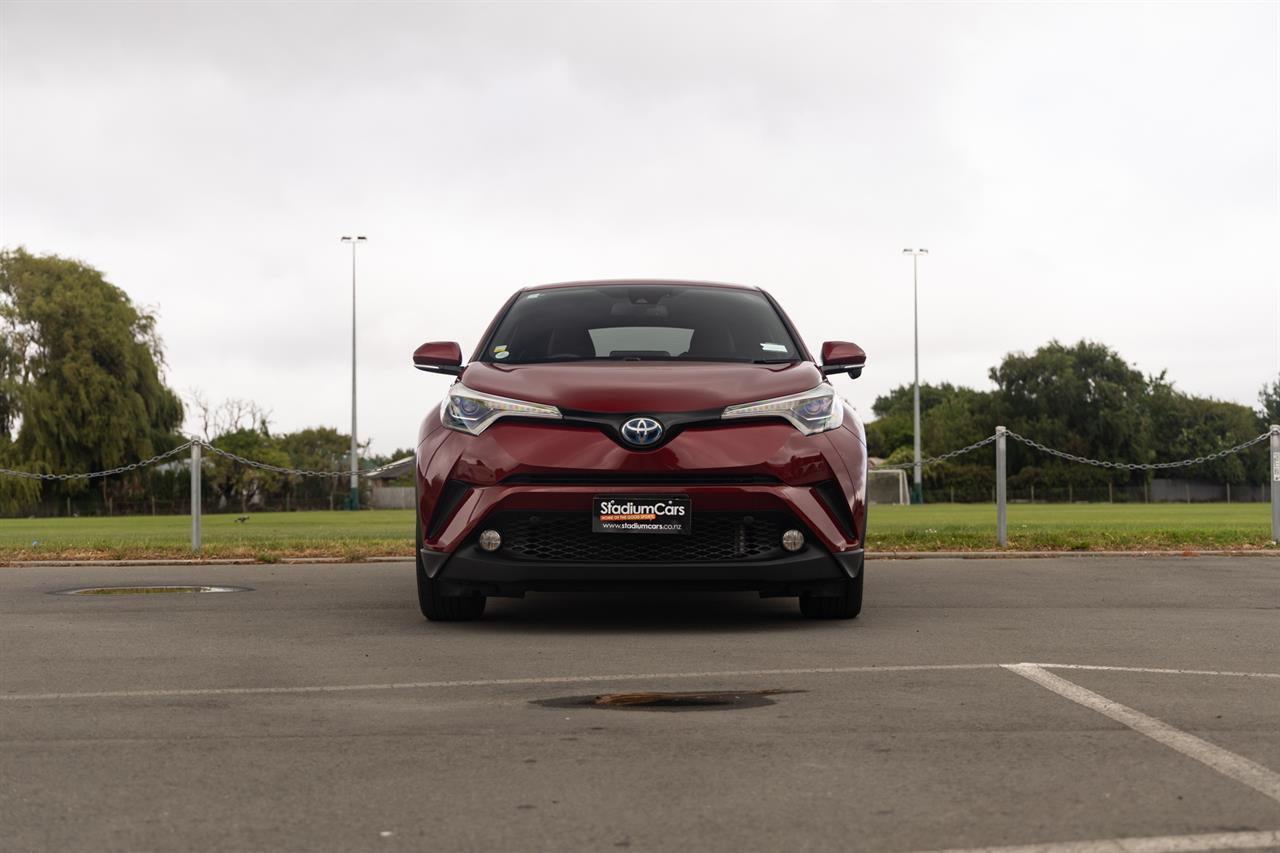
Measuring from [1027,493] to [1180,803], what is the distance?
297ft

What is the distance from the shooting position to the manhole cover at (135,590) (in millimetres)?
10038

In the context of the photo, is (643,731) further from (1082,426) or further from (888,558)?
(1082,426)

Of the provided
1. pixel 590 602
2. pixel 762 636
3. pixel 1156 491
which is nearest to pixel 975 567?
pixel 590 602

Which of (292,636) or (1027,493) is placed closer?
(292,636)

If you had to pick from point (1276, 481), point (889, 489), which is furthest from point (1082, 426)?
point (1276, 481)

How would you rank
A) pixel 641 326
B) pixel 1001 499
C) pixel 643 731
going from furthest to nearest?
pixel 1001 499, pixel 641 326, pixel 643 731

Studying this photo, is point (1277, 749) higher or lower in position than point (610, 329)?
lower

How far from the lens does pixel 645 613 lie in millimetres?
8469

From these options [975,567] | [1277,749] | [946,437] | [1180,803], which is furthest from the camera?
[946,437]

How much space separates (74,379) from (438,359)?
5036cm

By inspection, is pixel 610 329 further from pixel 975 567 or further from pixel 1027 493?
pixel 1027 493

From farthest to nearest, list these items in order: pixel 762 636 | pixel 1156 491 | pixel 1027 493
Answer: pixel 1156 491 < pixel 1027 493 < pixel 762 636

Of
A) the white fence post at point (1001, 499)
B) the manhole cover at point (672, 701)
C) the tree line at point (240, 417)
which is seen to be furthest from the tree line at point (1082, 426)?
the manhole cover at point (672, 701)

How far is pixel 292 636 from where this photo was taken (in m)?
7.42
